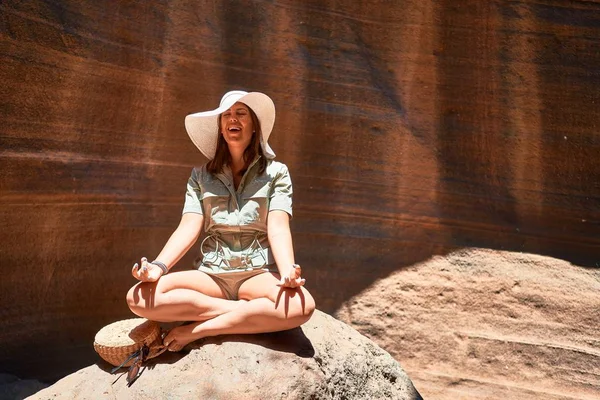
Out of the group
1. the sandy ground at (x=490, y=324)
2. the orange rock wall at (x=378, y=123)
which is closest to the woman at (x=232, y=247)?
the orange rock wall at (x=378, y=123)

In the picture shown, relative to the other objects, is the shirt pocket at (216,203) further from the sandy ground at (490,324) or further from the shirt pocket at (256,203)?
the sandy ground at (490,324)

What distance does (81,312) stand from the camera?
4652mm

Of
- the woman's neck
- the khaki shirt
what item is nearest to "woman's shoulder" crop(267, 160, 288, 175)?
the khaki shirt

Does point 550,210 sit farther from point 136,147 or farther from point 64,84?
point 64,84

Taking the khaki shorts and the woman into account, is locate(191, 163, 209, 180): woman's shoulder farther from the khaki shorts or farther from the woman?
the khaki shorts

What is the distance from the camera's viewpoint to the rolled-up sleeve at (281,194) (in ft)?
11.1

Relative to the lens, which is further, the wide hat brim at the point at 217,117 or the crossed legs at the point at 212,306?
the wide hat brim at the point at 217,117

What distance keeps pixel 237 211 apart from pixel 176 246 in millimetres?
314

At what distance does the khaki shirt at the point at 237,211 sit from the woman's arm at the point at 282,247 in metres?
0.05

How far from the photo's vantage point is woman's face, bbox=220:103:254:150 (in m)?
3.40

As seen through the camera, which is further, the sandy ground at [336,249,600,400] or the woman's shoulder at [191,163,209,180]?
the sandy ground at [336,249,600,400]

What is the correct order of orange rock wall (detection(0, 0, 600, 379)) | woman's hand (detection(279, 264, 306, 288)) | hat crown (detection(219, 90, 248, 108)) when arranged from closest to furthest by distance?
1. woman's hand (detection(279, 264, 306, 288))
2. hat crown (detection(219, 90, 248, 108))
3. orange rock wall (detection(0, 0, 600, 379))

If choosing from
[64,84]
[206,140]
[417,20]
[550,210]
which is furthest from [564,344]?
[64,84]

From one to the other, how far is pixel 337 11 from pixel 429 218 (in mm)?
1524
